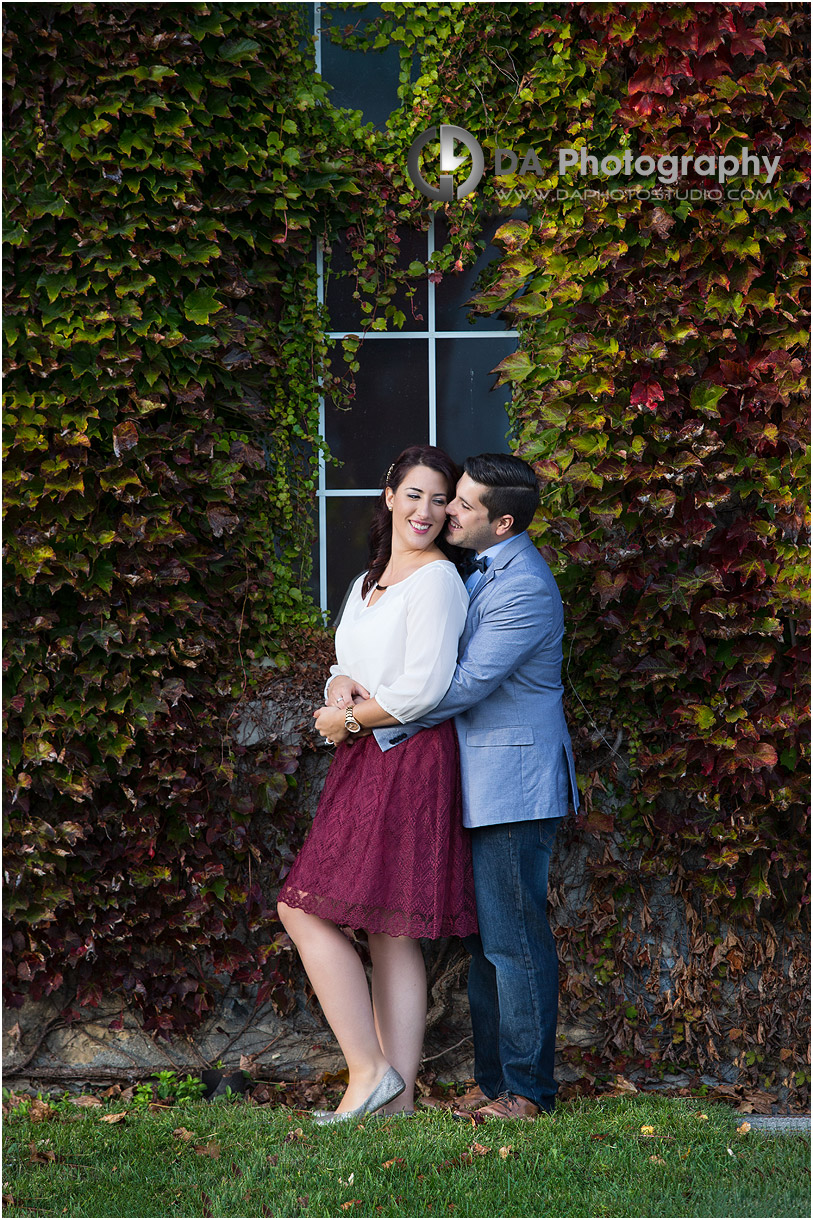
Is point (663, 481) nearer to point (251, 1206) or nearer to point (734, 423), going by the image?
point (734, 423)

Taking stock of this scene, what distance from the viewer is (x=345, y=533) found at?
4168 millimetres

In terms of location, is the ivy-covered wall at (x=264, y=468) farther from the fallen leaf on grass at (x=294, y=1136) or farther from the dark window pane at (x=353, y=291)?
the fallen leaf on grass at (x=294, y=1136)

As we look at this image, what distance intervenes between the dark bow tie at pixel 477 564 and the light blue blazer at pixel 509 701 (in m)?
0.06

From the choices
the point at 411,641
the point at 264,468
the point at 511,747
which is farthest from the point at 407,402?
the point at 511,747

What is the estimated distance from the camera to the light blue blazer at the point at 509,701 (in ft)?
10.2

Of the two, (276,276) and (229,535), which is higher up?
(276,276)

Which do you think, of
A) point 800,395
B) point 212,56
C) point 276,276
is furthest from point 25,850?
point 800,395

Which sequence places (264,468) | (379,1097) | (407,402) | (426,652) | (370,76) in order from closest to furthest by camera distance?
(426,652)
(379,1097)
(264,468)
(370,76)
(407,402)

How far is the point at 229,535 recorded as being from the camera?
3842 mm

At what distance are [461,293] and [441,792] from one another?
2.12m

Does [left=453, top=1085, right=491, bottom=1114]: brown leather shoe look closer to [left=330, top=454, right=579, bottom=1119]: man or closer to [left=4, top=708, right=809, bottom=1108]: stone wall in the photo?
[left=330, top=454, right=579, bottom=1119]: man

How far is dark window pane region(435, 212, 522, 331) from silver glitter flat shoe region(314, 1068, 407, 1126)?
2.83 m

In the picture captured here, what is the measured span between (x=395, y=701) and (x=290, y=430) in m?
1.44

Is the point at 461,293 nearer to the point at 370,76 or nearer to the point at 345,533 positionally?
the point at 370,76
